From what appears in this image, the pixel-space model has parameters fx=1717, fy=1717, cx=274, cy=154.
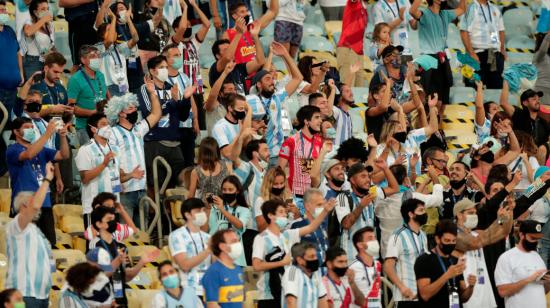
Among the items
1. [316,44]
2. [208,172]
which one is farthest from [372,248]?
[316,44]

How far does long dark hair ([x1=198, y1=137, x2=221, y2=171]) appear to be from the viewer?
17.0 m

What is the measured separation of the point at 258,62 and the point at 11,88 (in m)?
3.00

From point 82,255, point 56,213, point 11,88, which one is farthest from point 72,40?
point 82,255

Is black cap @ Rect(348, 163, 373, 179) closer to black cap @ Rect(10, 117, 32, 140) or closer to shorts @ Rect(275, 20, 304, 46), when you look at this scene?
black cap @ Rect(10, 117, 32, 140)

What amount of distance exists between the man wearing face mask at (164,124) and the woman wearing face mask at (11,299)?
4.50 metres

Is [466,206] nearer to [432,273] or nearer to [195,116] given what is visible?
[432,273]

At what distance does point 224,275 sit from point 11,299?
212 centimetres

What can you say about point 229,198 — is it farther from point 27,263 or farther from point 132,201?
point 27,263

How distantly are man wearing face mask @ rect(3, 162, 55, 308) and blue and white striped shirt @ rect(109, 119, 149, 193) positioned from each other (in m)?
2.22

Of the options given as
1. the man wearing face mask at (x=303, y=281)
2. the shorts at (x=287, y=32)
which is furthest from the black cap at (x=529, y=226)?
the shorts at (x=287, y=32)

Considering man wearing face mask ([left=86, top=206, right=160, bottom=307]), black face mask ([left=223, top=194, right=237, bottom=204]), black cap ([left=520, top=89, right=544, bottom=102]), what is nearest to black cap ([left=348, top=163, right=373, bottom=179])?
black face mask ([left=223, top=194, right=237, bottom=204])

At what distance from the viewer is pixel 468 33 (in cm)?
2228

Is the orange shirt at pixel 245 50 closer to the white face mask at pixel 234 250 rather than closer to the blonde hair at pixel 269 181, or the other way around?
the blonde hair at pixel 269 181

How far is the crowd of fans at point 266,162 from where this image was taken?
15.5 m
